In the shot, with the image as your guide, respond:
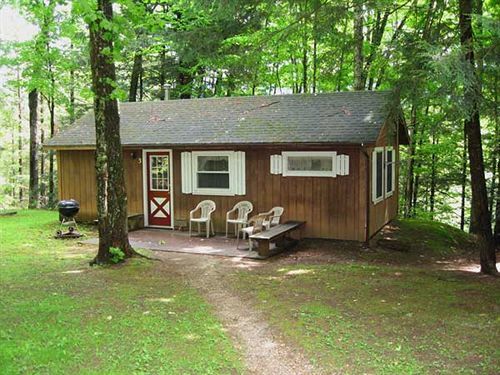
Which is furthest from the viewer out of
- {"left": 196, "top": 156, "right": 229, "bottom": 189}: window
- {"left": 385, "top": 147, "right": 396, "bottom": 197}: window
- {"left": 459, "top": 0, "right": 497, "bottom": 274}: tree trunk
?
{"left": 385, "top": 147, "right": 396, "bottom": 197}: window

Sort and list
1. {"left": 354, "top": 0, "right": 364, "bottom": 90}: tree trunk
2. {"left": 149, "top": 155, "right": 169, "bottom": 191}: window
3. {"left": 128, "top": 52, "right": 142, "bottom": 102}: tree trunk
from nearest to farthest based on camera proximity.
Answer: {"left": 354, "top": 0, "right": 364, "bottom": 90}: tree trunk < {"left": 149, "top": 155, "right": 169, "bottom": 191}: window < {"left": 128, "top": 52, "right": 142, "bottom": 102}: tree trunk

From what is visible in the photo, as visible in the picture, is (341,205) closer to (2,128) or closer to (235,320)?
(235,320)

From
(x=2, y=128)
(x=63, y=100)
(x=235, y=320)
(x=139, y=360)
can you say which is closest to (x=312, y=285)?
(x=235, y=320)

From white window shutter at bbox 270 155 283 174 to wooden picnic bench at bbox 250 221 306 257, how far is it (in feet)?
4.20

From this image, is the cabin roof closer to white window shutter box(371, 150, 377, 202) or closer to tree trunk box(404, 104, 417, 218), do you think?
white window shutter box(371, 150, 377, 202)

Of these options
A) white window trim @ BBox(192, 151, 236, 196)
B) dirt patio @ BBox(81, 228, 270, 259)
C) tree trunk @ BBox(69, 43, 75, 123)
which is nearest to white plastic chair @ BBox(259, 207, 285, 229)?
dirt patio @ BBox(81, 228, 270, 259)

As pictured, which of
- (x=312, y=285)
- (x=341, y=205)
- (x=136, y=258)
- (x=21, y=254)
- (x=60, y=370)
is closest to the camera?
(x=60, y=370)

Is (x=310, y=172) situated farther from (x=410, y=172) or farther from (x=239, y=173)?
(x=410, y=172)

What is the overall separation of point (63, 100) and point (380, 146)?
47.6 feet

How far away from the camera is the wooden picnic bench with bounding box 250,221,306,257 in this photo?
9.52 metres

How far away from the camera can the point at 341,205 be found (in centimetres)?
1093

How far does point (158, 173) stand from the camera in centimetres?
1296

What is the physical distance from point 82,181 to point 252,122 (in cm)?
544

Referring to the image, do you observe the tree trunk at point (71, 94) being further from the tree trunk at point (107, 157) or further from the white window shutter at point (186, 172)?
the tree trunk at point (107, 157)
